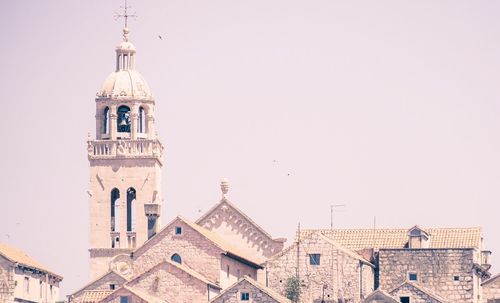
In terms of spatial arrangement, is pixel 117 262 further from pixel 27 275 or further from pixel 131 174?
pixel 27 275

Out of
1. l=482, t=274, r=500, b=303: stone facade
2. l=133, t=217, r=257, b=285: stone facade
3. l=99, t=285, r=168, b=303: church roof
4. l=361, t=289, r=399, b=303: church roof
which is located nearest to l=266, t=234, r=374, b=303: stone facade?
l=133, t=217, r=257, b=285: stone facade

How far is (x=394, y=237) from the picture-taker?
140250 millimetres

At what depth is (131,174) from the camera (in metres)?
162

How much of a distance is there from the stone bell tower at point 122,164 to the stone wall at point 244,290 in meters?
33.9

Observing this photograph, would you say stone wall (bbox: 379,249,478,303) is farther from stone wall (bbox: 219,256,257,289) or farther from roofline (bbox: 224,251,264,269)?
stone wall (bbox: 219,256,257,289)

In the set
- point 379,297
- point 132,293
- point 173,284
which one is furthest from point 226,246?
point 379,297

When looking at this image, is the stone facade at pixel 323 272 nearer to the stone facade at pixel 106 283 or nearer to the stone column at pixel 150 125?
the stone facade at pixel 106 283

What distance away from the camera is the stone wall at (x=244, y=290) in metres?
126

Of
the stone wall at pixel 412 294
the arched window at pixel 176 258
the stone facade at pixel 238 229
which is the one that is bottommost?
the stone wall at pixel 412 294

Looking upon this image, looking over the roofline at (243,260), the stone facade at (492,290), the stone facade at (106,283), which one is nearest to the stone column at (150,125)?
the stone facade at (106,283)

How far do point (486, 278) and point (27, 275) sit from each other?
2734cm

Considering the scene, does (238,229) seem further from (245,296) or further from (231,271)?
(245,296)

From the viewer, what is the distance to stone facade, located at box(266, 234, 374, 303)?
13150 centimetres

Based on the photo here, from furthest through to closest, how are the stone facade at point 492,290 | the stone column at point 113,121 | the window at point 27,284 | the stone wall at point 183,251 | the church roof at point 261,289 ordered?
the stone column at point 113,121 → the window at point 27,284 → the stone facade at point 492,290 → the stone wall at point 183,251 → the church roof at point 261,289
